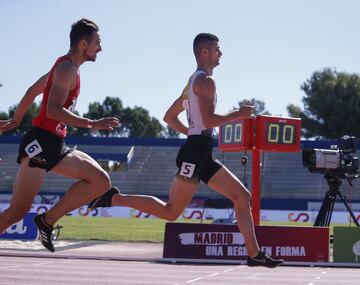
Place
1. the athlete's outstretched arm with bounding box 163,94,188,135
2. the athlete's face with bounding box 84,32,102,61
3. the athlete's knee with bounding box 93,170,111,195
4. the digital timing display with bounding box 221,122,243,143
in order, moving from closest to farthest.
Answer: the athlete's knee with bounding box 93,170,111,195 → the athlete's face with bounding box 84,32,102,61 → the athlete's outstretched arm with bounding box 163,94,188,135 → the digital timing display with bounding box 221,122,243,143

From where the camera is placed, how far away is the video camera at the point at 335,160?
15375mm

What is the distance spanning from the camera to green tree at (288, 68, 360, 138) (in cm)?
7281

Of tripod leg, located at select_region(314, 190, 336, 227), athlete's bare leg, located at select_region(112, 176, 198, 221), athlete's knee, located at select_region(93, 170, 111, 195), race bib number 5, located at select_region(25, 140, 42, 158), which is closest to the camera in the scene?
race bib number 5, located at select_region(25, 140, 42, 158)

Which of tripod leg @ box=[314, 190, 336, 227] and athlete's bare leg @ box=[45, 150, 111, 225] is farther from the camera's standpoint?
tripod leg @ box=[314, 190, 336, 227]

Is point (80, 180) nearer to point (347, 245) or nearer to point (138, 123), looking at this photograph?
point (347, 245)

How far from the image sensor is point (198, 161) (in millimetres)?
7449

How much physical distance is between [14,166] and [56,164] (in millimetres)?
52479

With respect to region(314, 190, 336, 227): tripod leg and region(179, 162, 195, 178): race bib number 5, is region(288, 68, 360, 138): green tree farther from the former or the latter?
region(179, 162, 195, 178): race bib number 5

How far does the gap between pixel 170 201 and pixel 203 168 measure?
519 mm

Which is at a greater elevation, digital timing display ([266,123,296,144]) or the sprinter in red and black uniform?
digital timing display ([266,123,296,144])

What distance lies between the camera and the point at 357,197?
49656 mm

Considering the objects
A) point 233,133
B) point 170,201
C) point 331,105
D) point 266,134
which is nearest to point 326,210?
point 266,134

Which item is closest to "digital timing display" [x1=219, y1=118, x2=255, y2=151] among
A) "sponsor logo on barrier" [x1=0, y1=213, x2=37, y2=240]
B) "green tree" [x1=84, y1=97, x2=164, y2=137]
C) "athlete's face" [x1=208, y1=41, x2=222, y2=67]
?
"sponsor logo on barrier" [x1=0, y1=213, x2=37, y2=240]

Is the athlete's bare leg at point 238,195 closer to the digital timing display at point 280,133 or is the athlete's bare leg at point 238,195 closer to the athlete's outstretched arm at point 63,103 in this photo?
the athlete's outstretched arm at point 63,103
